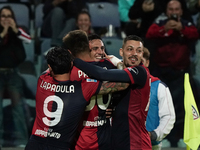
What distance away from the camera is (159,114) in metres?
4.85

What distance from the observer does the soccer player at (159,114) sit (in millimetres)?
4738

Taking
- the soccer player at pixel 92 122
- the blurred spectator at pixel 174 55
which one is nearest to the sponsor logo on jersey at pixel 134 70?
the soccer player at pixel 92 122

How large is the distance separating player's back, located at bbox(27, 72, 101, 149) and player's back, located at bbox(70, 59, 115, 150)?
21 centimetres

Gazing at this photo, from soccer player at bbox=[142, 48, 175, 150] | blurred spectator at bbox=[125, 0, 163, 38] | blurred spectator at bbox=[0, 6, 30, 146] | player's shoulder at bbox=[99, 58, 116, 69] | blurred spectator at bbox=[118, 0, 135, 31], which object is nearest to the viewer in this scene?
player's shoulder at bbox=[99, 58, 116, 69]

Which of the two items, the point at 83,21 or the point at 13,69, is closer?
the point at 13,69

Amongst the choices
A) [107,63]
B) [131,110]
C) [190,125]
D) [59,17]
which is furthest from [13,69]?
[131,110]

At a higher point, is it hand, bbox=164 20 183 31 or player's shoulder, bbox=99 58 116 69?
hand, bbox=164 20 183 31

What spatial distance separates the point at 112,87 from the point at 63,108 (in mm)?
497

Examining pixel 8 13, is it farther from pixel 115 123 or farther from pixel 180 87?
pixel 115 123

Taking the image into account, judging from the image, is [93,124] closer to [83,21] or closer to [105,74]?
[105,74]

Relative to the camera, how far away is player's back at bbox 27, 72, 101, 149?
12.8 ft

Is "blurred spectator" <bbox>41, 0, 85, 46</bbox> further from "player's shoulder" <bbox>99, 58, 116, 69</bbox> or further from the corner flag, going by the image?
the corner flag

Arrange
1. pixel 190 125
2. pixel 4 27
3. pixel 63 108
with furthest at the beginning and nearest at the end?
pixel 4 27, pixel 190 125, pixel 63 108

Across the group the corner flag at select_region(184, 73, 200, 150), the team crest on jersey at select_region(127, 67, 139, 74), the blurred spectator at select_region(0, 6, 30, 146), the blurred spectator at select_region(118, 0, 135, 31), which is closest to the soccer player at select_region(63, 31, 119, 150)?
the team crest on jersey at select_region(127, 67, 139, 74)
